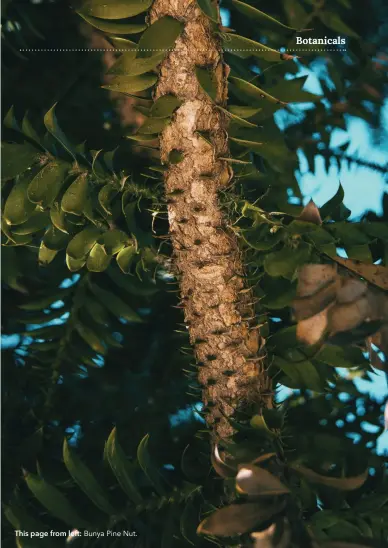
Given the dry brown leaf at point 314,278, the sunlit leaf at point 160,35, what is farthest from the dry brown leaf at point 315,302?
the sunlit leaf at point 160,35

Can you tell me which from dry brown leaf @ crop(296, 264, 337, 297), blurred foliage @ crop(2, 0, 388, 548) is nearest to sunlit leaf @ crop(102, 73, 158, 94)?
blurred foliage @ crop(2, 0, 388, 548)

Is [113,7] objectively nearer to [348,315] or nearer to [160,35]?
[160,35]

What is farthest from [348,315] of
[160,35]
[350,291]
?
[160,35]

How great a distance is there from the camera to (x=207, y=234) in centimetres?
28

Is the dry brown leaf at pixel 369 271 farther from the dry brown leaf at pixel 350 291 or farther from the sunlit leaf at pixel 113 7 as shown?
the sunlit leaf at pixel 113 7

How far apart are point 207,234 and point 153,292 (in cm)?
9

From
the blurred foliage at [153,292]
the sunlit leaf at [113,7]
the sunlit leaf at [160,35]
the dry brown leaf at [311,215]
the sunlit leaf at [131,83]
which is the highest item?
the sunlit leaf at [113,7]

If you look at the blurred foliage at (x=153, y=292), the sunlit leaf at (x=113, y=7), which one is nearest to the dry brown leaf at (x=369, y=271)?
the blurred foliage at (x=153, y=292)

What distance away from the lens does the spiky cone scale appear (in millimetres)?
264

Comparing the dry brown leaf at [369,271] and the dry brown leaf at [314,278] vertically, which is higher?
the dry brown leaf at [314,278]

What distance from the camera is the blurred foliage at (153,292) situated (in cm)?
26

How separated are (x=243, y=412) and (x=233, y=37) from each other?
145mm

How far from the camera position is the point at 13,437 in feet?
1.30

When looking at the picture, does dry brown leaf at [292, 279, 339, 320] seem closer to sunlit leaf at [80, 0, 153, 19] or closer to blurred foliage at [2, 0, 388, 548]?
blurred foliage at [2, 0, 388, 548]
